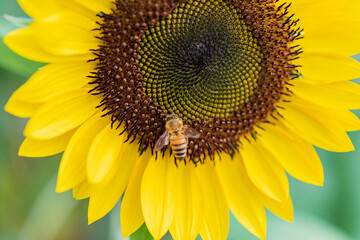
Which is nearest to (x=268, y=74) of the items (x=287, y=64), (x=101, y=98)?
(x=287, y=64)

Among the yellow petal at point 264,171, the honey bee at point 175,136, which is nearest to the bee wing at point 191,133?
the honey bee at point 175,136

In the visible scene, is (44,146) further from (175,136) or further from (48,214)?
(48,214)

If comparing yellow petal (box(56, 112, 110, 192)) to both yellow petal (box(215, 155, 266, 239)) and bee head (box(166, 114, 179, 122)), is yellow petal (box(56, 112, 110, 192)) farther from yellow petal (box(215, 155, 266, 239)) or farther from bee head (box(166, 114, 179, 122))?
yellow petal (box(215, 155, 266, 239))

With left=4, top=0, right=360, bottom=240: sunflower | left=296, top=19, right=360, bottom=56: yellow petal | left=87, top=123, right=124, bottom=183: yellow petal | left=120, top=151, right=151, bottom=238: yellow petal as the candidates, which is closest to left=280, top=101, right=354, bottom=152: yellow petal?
left=4, top=0, right=360, bottom=240: sunflower

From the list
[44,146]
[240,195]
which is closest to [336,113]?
[240,195]

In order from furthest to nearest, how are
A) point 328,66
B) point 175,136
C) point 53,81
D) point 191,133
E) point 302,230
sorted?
point 302,230
point 328,66
point 191,133
point 175,136
point 53,81

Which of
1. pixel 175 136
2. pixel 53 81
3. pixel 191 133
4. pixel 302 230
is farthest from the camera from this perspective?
pixel 302 230
